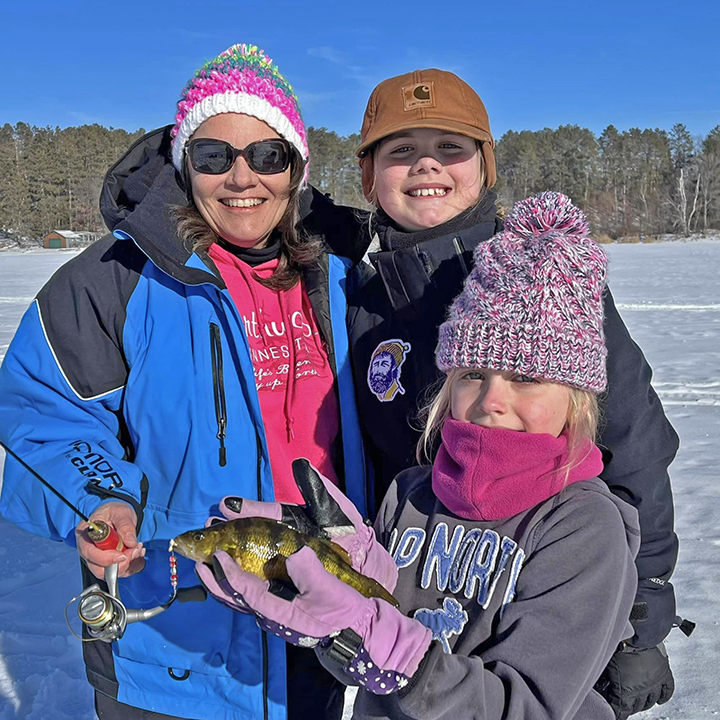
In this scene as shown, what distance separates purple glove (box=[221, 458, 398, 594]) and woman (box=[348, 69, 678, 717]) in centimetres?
43

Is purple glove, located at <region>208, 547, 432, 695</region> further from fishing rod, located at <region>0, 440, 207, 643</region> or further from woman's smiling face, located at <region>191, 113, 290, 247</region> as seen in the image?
woman's smiling face, located at <region>191, 113, 290, 247</region>

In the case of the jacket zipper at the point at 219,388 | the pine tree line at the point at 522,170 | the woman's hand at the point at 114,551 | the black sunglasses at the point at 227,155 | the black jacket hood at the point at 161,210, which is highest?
the pine tree line at the point at 522,170

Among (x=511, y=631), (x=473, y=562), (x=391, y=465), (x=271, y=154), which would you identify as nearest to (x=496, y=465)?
(x=473, y=562)

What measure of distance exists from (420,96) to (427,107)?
0.04m

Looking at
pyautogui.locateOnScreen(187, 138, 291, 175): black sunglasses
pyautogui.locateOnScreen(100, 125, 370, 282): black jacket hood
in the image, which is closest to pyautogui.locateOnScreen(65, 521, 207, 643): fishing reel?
pyautogui.locateOnScreen(100, 125, 370, 282): black jacket hood

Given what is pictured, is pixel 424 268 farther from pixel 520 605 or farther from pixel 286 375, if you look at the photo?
pixel 520 605

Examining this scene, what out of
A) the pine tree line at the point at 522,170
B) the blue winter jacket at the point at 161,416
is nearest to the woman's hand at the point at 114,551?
the blue winter jacket at the point at 161,416

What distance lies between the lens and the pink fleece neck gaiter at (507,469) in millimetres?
1527

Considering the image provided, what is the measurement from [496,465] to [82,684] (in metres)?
2.56

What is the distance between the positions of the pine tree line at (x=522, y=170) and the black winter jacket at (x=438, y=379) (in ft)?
217

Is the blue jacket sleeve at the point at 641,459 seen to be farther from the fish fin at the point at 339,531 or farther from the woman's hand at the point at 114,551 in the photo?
the woman's hand at the point at 114,551

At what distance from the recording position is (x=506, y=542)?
1.54m

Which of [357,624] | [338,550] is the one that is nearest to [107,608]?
[338,550]

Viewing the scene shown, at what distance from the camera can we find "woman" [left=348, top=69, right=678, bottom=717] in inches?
73.5
